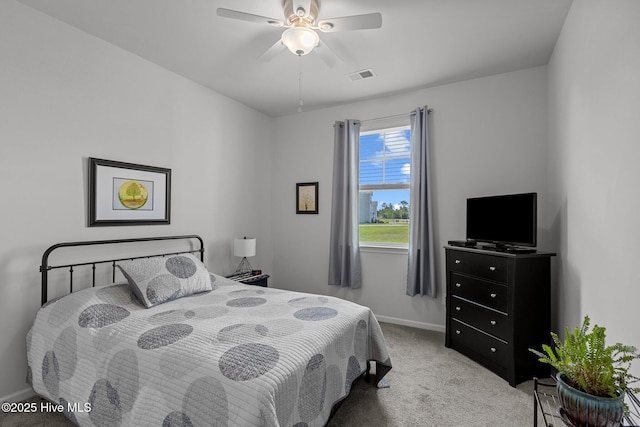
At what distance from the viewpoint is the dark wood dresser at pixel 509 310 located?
2506 millimetres

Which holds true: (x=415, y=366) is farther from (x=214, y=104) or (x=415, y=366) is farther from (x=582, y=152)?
(x=214, y=104)

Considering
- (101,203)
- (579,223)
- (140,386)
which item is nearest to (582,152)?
(579,223)

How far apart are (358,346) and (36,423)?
2114 mm

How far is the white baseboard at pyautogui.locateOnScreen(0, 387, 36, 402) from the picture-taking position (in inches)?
86.4

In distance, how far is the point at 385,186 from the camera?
13.4ft

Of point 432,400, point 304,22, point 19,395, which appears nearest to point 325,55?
point 304,22

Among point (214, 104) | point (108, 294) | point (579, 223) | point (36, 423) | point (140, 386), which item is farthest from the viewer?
point (214, 104)

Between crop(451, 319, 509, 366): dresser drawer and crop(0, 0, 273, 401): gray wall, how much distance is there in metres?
2.82

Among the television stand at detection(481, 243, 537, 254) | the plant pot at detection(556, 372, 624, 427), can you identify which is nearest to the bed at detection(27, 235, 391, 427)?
the plant pot at detection(556, 372, 624, 427)

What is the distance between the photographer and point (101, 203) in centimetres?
271

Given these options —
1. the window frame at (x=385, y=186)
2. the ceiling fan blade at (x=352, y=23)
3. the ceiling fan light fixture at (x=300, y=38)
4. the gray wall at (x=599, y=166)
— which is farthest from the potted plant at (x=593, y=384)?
the window frame at (x=385, y=186)

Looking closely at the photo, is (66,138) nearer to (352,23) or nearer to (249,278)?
(249,278)

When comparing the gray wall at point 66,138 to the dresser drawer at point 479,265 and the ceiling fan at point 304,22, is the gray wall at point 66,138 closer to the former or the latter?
the ceiling fan at point 304,22

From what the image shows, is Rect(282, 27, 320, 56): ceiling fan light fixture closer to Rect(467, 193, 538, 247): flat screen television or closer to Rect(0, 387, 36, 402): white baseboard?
Rect(467, 193, 538, 247): flat screen television
